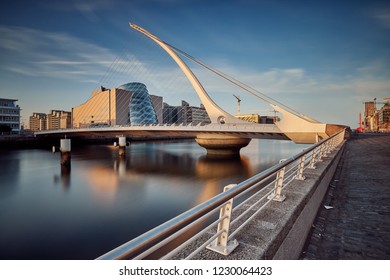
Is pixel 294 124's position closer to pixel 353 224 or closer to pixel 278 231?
pixel 353 224

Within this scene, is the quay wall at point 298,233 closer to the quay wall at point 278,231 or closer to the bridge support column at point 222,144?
the quay wall at point 278,231

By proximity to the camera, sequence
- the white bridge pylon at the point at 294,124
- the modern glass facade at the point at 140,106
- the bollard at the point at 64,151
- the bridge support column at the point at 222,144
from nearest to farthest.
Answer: the white bridge pylon at the point at 294,124 → the bollard at the point at 64,151 → the bridge support column at the point at 222,144 → the modern glass facade at the point at 140,106

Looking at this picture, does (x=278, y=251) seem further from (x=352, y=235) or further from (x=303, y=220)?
(x=352, y=235)

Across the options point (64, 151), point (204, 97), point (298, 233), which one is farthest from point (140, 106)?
point (298, 233)

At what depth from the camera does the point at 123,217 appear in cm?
1145

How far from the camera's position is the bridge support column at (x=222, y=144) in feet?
109

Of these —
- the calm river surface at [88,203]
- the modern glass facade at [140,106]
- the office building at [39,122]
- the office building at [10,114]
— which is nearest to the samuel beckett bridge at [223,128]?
the calm river surface at [88,203]

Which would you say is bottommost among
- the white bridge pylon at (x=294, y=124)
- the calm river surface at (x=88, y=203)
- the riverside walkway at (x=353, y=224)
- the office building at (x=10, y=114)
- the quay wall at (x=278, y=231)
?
the calm river surface at (x=88, y=203)

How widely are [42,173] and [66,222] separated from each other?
50.8ft

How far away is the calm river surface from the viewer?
8.62m

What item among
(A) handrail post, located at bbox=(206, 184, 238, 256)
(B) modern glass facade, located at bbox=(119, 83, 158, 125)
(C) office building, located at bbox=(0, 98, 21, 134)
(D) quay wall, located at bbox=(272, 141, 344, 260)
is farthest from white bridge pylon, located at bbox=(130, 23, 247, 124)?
(C) office building, located at bbox=(0, 98, 21, 134)

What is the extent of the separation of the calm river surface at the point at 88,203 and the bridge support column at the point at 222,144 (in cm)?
763

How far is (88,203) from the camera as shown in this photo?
45.4 ft

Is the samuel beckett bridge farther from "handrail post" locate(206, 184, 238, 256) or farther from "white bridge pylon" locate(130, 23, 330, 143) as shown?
"handrail post" locate(206, 184, 238, 256)
